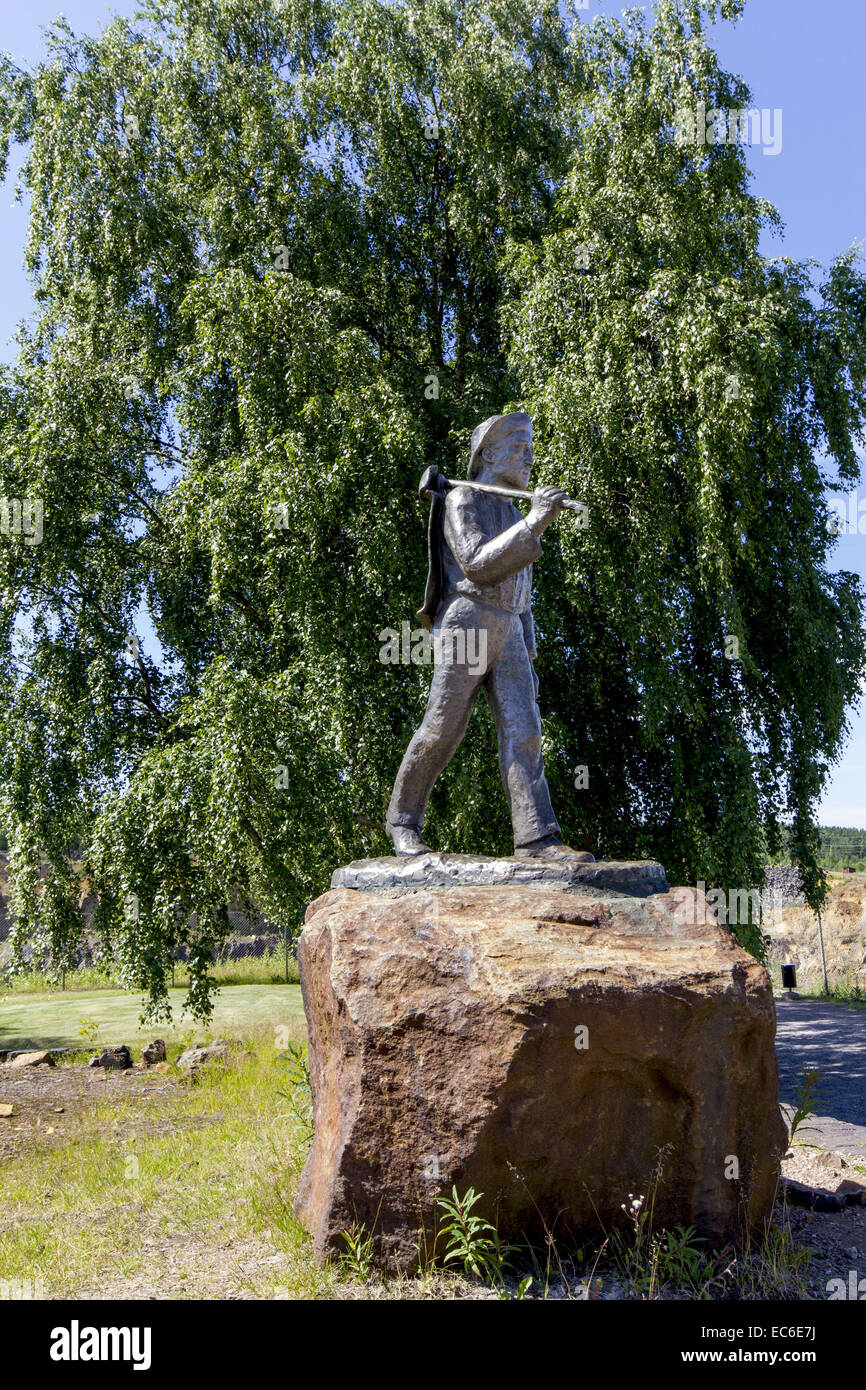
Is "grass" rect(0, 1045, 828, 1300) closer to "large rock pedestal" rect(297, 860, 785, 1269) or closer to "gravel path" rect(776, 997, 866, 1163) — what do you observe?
"large rock pedestal" rect(297, 860, 785, 1269)

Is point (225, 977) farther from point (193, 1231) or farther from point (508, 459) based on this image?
point (508, 459)

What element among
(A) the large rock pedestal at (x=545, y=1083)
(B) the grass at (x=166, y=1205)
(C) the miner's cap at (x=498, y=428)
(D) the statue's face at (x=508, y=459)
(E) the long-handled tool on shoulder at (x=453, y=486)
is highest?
(C) the miner's cap at (x=498, y=428)

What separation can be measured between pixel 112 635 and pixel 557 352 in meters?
5.39

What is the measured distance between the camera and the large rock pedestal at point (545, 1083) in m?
3.87

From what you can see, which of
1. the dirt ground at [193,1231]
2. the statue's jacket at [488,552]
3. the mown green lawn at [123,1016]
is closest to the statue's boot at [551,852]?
the statue's jacket at [488,552]

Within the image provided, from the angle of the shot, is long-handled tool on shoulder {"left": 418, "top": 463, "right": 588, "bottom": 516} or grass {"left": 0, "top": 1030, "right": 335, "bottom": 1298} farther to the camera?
long-handled tool on shoulder {"left": 418, "top": 463, "right": 588, "bottom": 516}

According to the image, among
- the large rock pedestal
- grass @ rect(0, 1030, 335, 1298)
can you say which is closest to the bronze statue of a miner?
the large rock pedestal

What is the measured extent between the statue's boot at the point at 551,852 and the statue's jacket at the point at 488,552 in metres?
1.01

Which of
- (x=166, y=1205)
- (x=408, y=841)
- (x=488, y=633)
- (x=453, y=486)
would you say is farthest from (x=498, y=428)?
(x=166, y=1205)

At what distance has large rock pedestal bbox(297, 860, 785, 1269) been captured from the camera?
3.87m

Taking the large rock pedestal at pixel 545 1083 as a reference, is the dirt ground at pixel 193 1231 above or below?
below

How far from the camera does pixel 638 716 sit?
9.79 m

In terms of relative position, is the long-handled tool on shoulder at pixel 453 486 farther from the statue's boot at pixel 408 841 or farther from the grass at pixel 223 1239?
the grass at pixel 223 1239

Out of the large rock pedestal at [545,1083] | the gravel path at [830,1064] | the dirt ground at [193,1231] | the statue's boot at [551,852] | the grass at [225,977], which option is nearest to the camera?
the large rock pedestal at [545,1083]
